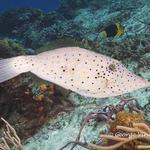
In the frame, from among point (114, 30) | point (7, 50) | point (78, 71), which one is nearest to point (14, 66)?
point (78, 71)

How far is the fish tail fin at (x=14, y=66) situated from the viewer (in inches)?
116

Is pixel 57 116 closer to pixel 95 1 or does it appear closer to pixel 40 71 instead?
pixel 40 71

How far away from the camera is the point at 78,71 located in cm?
311

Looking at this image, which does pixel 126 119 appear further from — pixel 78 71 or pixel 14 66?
pixel 14 66

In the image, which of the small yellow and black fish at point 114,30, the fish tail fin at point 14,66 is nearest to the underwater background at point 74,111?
the small yellow and black fish at point 114,30

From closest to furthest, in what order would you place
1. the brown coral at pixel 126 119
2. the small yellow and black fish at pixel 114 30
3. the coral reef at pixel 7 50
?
1. the brown coral at pixel 126 119
2. the small yellow and black fish at pixel 114 30
3. the coral reef at pixel 7 50

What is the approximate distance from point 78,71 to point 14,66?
660 mm

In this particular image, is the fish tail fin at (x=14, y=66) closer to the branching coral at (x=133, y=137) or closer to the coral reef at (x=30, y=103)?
the branching coral at (x=133, y=137)

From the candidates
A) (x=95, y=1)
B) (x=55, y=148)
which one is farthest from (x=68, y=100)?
(x=95, y=1)

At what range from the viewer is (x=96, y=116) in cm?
534

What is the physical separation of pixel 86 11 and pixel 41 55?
19582mm

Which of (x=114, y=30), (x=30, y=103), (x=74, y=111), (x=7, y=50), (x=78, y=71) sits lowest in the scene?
(x=74, y=111)

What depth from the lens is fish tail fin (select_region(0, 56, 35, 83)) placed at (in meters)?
2.94

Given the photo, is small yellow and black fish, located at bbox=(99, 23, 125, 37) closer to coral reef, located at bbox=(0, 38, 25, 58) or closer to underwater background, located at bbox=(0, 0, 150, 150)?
underwater background, located at bbox=(0, 0, 150, 150)
